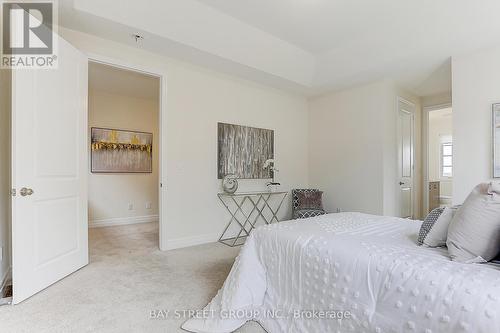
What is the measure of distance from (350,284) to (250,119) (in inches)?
130

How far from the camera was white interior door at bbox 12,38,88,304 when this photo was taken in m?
2.05

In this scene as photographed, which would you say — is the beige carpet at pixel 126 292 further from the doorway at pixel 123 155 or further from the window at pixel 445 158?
the window at pixel 445 158

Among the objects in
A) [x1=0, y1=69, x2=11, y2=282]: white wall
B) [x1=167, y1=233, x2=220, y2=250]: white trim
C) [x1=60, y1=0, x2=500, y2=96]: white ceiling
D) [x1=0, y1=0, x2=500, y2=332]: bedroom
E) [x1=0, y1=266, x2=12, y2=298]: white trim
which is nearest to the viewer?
[x1=0, y1=0, x2=500, y2=332]: bedroom

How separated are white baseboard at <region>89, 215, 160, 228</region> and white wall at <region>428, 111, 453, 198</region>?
7.29 m

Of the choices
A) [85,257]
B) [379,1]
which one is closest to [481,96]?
[379,1]

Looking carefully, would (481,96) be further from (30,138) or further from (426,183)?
(30,138)

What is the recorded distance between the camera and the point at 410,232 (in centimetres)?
176

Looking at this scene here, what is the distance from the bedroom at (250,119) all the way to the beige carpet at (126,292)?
0.02m

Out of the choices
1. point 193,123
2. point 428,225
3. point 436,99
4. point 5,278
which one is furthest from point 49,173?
point 436,99

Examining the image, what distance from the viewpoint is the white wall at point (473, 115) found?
3.01m

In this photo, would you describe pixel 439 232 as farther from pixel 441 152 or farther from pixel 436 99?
pixel 441 152

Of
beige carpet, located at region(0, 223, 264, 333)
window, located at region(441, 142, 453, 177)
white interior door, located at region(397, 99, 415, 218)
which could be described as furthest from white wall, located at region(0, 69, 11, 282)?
window, located at region(441, 142, 453, 177)

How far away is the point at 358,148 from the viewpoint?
4266 millimetres

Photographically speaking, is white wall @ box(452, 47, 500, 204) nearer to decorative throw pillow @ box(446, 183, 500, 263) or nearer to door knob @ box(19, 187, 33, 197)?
decorative throw pillow @ box(446, 183, 500, 263)
